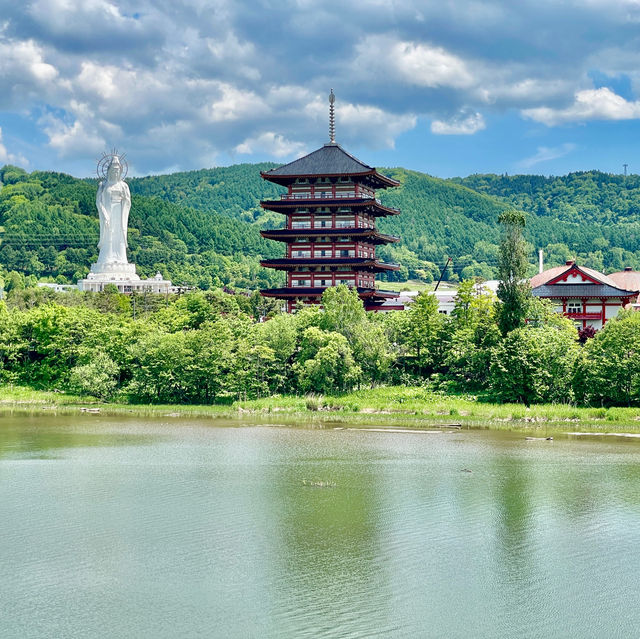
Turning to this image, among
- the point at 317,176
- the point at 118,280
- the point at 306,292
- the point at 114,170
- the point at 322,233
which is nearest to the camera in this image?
the point at 306,292

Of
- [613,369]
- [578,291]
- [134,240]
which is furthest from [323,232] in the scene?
[134,240]

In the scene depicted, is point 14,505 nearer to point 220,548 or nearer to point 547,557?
point 220,548

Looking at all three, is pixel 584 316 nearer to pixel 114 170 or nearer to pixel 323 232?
pixel 323 232

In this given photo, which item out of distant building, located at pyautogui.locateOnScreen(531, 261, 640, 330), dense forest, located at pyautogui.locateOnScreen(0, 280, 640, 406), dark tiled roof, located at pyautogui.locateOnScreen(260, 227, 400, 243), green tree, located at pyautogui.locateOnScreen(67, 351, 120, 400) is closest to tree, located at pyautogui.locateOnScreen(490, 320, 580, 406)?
dense forest, located at pyautogui.locateOnScreen(0, 280, 640, 406)

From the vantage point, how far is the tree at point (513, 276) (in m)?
51.2

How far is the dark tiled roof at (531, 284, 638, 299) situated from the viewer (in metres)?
63.3

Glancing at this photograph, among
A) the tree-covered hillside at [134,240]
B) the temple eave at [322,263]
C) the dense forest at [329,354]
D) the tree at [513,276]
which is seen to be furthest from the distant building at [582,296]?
the tree-covered hillside at [134,240]

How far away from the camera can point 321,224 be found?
68.3 meters

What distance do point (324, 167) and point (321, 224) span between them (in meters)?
4.04

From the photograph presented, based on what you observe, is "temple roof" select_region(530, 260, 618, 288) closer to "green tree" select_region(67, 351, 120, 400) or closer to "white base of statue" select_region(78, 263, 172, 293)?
"green tree" select_region(67, 351, 120, 400)

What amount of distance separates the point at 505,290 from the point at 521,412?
7.80 m

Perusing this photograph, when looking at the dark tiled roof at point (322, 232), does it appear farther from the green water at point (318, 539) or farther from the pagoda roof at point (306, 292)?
the green water at point (318, 539)

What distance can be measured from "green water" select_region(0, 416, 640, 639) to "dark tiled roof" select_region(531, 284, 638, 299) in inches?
999

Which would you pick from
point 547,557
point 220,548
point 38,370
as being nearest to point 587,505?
point 547,557
